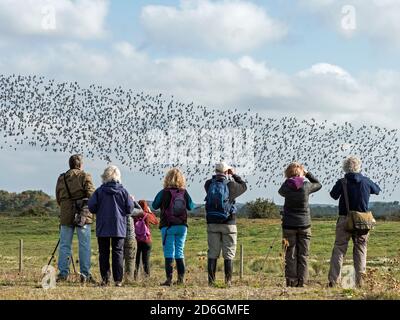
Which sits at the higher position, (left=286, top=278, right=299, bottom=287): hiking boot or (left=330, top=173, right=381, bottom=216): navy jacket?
(left=330, top=173, right=381, bottom=216): navy jacket

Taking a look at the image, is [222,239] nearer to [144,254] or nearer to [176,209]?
[176,209]

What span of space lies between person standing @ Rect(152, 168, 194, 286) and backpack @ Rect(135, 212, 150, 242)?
215 cm

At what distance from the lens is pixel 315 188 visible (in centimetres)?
1381

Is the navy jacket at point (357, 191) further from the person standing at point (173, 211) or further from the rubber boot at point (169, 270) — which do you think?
the rubber boot at point (169, 270)

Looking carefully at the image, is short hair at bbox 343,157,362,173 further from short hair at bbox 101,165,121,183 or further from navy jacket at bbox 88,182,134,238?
short hair at bbox 101,165,121,183

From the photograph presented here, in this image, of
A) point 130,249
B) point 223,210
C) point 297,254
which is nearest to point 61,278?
point 130,249

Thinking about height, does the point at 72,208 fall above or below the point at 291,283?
above

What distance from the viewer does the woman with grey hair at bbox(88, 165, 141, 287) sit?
1327 cm

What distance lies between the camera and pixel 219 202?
44.2 feet

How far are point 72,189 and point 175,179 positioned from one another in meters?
1.78

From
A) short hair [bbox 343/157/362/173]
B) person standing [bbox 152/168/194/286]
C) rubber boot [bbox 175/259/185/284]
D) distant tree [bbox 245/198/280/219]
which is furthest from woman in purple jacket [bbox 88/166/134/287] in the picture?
distant tree [bbox 245/198/280/219]

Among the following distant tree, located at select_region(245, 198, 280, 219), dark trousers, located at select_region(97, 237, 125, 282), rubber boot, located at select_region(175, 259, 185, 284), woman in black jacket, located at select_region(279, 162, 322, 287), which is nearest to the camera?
dark trousers, located at select_region(97, 237, 125, 282)
